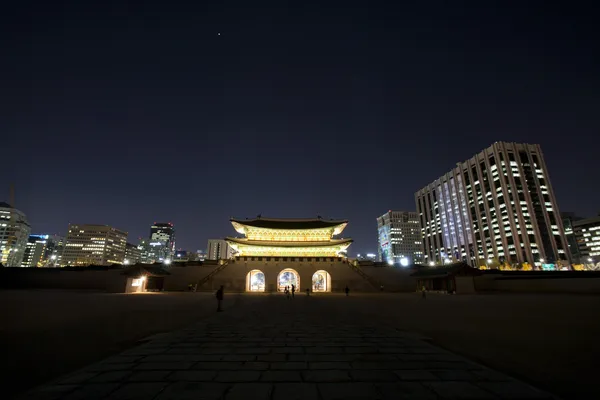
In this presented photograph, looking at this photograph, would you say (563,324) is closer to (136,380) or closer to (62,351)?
(136,380)

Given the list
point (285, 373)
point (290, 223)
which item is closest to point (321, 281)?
point (290, 223)

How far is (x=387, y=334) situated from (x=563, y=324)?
23.1 ft

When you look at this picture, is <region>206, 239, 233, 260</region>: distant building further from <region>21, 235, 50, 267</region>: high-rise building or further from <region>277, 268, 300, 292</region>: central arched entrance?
<region>277, 268, 300, 292</region>: central arched entrance

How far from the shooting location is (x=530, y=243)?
83.8 m

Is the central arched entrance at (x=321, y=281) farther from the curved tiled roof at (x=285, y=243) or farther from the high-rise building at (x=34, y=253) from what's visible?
the high-rise building at (x=34, y=253)

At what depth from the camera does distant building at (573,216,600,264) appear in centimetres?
10494

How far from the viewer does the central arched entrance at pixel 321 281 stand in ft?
126

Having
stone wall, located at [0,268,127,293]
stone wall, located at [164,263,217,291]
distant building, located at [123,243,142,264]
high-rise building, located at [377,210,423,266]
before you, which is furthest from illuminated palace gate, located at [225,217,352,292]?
distant building, located at [123,243,142,264]

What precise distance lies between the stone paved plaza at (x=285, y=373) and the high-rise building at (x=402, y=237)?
494ft

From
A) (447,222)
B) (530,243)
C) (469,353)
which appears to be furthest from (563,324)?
(447,222)

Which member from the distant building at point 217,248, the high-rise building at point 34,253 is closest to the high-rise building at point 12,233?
the high-rise building at point 34,253

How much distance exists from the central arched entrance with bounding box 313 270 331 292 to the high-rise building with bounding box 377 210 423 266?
11747 centimetres

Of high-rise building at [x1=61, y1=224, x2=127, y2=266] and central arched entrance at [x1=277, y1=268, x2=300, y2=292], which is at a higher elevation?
high-rise building at [x1=61, y1=224, x2=127, y2=266]

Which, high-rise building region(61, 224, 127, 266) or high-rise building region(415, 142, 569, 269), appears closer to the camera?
high-rise building region(415, 142, 569, 269)
